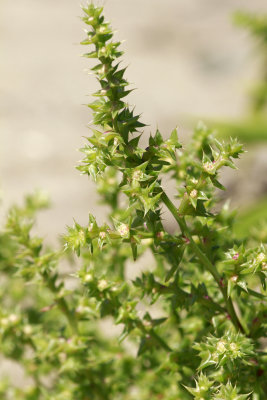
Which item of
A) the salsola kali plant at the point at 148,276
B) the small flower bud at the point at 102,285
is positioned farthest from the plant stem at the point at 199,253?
the small flower bud at the point at 102,285

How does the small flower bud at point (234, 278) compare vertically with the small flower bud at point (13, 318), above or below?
above

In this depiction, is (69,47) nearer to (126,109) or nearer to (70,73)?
(70,73)

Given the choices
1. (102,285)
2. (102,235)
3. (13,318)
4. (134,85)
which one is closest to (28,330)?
(13,318)

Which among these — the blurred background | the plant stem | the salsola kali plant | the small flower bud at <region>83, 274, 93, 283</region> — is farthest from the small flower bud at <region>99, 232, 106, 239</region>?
the blurred background

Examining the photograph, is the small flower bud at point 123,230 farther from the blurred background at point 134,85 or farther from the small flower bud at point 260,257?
the blurred background at point 134,85

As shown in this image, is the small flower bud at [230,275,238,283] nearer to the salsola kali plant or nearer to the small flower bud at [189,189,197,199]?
the salsola kali plant

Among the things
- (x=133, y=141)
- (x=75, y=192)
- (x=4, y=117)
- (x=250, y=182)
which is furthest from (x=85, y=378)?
(x=4, y=117)

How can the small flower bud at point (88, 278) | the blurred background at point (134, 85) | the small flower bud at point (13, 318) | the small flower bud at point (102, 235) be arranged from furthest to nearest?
the blurred background at point (134, 85) → the small flower bud at point (13, 318) → the small flower bud at point (88, 278) → the small flower bud at point (102, 235)
